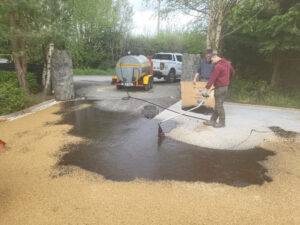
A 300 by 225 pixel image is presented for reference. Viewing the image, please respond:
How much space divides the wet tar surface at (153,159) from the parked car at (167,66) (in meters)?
10.1

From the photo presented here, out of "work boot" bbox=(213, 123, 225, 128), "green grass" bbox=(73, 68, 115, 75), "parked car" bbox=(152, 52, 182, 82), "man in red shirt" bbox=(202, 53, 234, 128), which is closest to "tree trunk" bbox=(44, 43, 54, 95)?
"man in red shirt" bbox=(202, 53, 234, 128)

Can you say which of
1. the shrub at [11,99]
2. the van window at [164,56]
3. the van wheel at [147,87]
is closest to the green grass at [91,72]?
the van window at [164,56]

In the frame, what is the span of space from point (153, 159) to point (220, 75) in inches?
120

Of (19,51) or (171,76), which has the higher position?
(19,51)

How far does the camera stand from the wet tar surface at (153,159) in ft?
13.4

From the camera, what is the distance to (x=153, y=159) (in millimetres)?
4691

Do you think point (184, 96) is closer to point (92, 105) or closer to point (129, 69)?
point (92, 105)

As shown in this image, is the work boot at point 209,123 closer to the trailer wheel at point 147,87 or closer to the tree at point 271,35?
the tree at point 271,35

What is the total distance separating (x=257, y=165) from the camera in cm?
458

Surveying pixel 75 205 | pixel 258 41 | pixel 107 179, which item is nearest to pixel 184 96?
pixel 107 179

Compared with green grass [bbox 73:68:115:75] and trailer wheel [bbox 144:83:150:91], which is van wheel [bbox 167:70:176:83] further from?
green grass [bbox 73:68:115:75]

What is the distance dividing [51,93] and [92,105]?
2.58m

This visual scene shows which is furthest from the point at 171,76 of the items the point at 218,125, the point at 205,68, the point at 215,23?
the point at 218,125

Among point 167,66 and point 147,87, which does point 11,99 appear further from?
point 167,66
